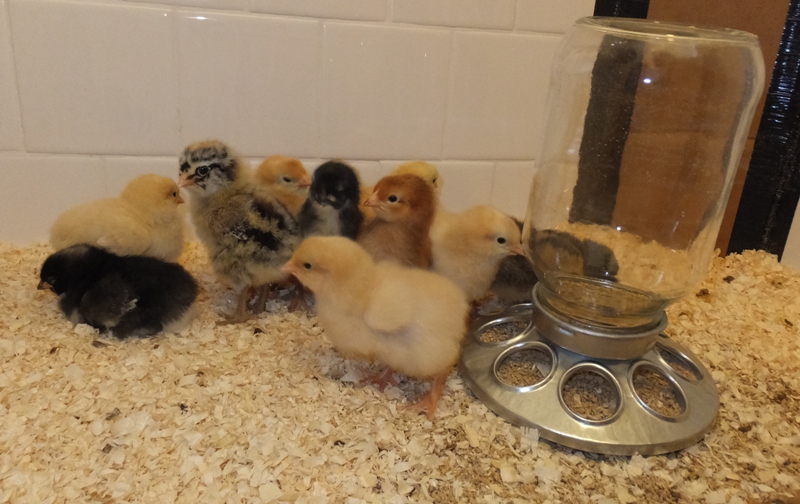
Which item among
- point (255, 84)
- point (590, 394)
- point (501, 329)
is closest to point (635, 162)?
point (501, 329)

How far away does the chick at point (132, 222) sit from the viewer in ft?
4.19

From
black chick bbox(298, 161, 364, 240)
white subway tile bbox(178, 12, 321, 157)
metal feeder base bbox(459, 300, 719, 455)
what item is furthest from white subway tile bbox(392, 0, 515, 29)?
metal feeder base bbox(459, 300, 719, 455)

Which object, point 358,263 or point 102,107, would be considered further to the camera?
point 102,107

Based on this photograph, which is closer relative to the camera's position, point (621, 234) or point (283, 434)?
point (283, 434)

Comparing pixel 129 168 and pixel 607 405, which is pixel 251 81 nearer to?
pixel 129 168

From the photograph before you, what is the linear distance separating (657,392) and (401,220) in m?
0.67

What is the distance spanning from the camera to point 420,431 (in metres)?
1.07

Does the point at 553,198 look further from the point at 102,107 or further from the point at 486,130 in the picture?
the point at 102,107

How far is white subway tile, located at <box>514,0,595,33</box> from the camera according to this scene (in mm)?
1658

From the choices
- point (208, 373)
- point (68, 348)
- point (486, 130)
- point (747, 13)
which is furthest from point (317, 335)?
point (747, 13)

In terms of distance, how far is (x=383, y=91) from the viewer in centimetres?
166

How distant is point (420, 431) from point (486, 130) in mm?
1025

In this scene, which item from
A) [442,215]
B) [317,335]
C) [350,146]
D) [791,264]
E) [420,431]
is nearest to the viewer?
[420,431]

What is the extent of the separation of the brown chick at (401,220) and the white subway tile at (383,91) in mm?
430
